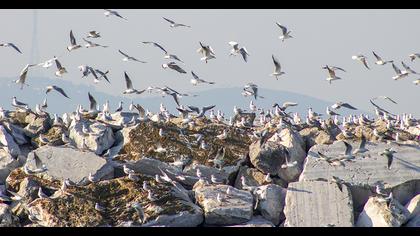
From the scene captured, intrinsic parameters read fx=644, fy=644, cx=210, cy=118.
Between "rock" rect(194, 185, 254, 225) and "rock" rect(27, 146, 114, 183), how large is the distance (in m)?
2.24

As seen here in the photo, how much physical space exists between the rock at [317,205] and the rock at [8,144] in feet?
20.5

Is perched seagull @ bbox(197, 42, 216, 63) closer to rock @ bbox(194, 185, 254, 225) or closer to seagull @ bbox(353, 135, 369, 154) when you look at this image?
seagull @ bbox(353, 135, 369, 154)

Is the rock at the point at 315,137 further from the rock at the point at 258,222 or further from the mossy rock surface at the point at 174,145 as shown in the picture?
the rock at the point at 258,222

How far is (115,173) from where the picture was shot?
45.0ft

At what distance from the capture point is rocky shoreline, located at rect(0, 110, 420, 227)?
11906mm

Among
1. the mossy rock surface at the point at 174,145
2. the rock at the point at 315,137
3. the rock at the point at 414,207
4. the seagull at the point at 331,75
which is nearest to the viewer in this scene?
the rock at the point at 414,207

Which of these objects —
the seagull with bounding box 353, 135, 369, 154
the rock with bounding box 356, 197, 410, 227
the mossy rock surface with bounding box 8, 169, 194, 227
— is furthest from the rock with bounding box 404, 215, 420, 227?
the mossy rock surface with bounding box 8, 169, 194, 227

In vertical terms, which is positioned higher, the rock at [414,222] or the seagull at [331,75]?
the seagull at [331,75]

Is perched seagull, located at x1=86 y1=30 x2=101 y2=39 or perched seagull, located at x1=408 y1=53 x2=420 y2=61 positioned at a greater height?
perched seagull, located at x1=408 y1=53 x2=420 y2=61

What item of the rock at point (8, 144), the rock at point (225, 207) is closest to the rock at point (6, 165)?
the rock at point (8, 144)

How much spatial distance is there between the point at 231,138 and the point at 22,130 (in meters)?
5.13

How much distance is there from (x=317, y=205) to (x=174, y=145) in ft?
12.4

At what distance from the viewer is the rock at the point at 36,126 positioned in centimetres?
1587
